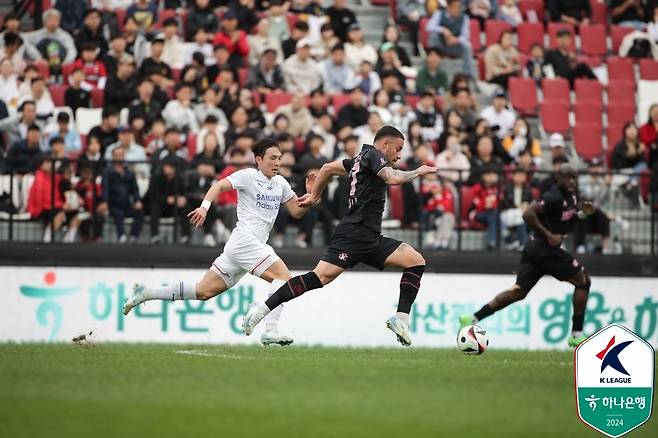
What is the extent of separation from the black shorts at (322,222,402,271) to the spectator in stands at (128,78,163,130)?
8.17 metres

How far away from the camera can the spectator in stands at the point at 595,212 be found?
66.5 feet

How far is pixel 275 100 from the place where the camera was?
2267 cm

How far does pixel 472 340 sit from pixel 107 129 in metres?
8.47

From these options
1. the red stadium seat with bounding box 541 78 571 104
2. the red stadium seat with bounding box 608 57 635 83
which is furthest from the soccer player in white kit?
the red stadium seat with bounding box 608 57 635 83

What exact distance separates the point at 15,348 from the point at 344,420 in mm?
6782

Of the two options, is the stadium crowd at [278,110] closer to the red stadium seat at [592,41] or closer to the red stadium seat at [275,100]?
the red stadium seat at [275,100]

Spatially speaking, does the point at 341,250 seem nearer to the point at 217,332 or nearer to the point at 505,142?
the point at 217,332

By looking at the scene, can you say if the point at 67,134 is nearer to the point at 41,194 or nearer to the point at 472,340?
the point at 41,194

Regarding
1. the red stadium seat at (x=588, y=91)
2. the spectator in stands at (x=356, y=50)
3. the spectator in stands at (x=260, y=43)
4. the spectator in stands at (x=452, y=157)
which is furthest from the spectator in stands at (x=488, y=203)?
the spectator in stands at (x=260, y=43)

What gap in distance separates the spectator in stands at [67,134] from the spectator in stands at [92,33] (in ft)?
8.70

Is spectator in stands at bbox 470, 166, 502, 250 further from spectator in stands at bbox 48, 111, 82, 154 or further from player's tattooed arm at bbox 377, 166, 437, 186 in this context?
player's tattooed arm at bbox 377, 166, 437, 186

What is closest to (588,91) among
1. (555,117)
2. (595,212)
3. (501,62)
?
(555,117)

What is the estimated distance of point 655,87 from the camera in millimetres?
25000

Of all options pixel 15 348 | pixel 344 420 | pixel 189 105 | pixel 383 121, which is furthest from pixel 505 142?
pixel 344 420
